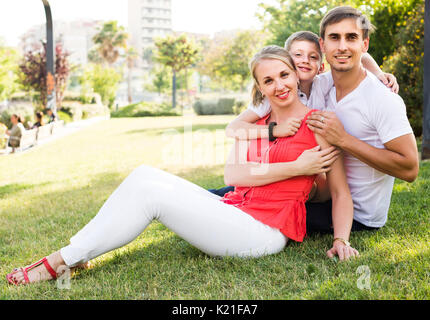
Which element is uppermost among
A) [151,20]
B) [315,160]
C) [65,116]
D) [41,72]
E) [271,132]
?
[151,20]

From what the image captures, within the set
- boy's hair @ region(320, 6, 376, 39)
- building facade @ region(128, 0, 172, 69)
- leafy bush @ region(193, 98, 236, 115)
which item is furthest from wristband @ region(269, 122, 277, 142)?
building facade @ region(128, 0, 172, 69)

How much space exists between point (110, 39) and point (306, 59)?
172 feet

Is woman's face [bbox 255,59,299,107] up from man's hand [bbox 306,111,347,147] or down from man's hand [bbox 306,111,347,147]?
up

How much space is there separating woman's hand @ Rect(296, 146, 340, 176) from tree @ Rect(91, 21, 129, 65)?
2052 inches

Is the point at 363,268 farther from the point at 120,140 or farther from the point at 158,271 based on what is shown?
the point at 120,140

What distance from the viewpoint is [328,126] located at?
2.55m

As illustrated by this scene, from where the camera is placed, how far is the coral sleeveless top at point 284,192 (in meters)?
2.65

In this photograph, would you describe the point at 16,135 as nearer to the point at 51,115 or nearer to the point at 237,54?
the point at 51,115

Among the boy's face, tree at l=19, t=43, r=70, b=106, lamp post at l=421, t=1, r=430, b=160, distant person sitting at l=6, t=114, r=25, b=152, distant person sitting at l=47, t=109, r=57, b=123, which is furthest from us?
tree at l=19, t=43, r=70, b=106

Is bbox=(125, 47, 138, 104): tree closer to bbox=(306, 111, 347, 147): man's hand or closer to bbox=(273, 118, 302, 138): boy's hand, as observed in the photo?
bbox=(273, 118, 302, 138): boy's hand

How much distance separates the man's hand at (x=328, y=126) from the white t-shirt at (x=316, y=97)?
1.20ft

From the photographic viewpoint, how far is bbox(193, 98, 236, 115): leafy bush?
97.2 ft

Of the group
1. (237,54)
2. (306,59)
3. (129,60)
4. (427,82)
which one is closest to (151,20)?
(129,60)
